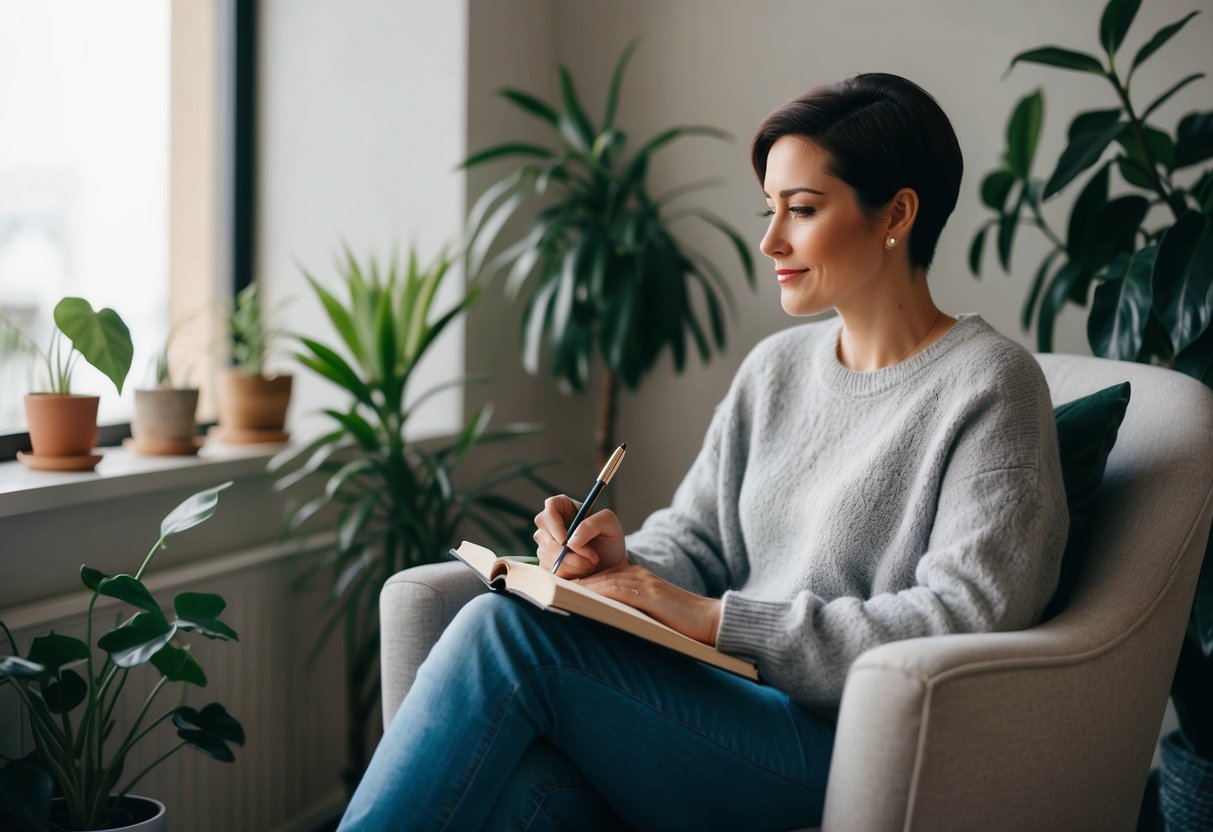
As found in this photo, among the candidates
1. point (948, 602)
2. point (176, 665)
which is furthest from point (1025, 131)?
point (176, 665)

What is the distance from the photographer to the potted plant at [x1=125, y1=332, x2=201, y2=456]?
1.95 m

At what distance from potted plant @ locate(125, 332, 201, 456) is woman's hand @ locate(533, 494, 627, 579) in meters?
0.88

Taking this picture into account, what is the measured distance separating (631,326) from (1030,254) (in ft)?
2.87

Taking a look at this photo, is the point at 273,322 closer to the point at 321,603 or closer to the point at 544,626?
the point at 321,603

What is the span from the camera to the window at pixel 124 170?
1982mm

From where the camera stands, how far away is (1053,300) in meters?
2.01

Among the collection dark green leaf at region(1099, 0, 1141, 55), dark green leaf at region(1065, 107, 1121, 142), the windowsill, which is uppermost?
dark green leaf at region(1099, 0, 1141, 55)

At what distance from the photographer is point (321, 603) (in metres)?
2.19

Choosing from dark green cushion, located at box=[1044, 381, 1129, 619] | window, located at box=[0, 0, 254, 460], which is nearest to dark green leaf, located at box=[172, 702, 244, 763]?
window, located at box=[0, 0, 254, 460]

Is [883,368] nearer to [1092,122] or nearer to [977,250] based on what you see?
[1092,122]

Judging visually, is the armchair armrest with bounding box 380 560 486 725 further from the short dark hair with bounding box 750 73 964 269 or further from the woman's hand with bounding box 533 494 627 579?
the short dark hair with bounding box 750 73 964 269

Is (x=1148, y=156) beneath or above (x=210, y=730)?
above

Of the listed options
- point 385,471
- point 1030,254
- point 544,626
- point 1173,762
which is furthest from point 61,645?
point 1030,254

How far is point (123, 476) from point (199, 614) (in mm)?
455
